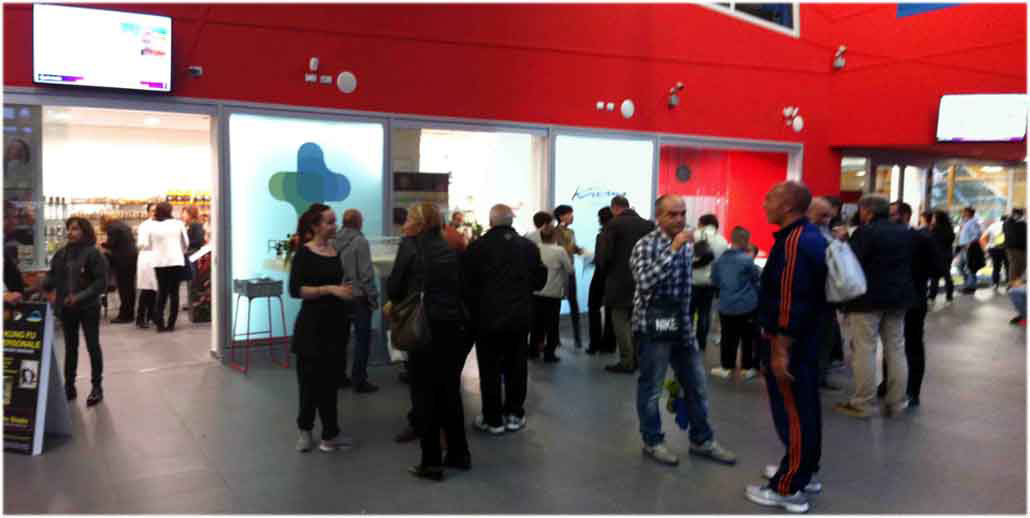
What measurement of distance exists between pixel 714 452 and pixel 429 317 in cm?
180

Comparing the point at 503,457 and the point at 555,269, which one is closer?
the point at 503,457

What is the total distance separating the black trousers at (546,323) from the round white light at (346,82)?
2.63 metres

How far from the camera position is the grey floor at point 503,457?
381 centimetres

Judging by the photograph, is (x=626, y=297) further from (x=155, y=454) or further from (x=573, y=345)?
(x=155, y=454)

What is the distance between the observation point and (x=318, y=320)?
170 inches

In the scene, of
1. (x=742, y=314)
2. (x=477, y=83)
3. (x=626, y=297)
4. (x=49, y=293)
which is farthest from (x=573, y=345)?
(x=49, y=293)

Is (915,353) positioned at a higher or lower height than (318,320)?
lower

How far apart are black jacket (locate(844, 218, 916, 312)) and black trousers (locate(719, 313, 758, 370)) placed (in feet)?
4.15

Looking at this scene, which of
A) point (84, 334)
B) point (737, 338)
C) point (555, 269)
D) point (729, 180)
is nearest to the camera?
point (84, 334)

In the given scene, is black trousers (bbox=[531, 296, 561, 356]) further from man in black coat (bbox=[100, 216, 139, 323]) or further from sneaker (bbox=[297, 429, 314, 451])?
man in black coat (bbox=[100, 216, 139, 323])

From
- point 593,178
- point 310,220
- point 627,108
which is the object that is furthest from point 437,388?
point 627,108

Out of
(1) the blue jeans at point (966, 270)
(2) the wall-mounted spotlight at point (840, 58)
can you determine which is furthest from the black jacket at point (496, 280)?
(1) the blue jeans at point (966, 270)

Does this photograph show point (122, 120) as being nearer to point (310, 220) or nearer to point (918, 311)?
point (310, 220)

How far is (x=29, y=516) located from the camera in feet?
11.7
